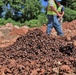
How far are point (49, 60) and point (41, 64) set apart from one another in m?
0.19

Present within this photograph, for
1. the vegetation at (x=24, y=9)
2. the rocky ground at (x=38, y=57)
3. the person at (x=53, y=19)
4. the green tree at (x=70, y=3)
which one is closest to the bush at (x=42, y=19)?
the vegetation at (x=24, y=9)

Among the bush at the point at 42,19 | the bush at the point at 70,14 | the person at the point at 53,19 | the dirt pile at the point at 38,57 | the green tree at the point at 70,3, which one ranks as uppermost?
the dirt pile at the point at 38,57

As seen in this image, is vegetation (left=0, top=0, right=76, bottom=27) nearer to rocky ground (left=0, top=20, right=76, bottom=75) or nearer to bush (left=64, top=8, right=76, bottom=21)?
bush (left=64, top=8, right=76, bottom=21)

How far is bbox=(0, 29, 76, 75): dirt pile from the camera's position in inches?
237

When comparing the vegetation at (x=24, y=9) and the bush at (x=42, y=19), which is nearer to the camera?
→ the bush at (x=42, y=19)

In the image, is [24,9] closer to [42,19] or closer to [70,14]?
[42,19]

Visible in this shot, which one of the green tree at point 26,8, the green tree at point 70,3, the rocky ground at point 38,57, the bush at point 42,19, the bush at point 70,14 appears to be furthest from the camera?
the green tree at point 26,8

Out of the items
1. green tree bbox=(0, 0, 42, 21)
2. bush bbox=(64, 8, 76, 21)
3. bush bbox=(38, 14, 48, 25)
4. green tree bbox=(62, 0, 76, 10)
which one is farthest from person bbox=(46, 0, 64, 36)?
green tree bbox=(0, 0, 42, 21)

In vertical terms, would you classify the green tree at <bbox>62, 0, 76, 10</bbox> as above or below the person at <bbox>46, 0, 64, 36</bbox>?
below

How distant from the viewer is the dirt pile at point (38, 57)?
603 centimetres

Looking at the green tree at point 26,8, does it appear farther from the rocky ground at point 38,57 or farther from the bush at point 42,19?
Answer: the rocky ground at point 38,57

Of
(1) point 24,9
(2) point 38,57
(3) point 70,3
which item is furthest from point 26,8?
(2) point 38,57

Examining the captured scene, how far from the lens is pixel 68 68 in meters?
5.88

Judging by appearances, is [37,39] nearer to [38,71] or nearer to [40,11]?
[38,71]
